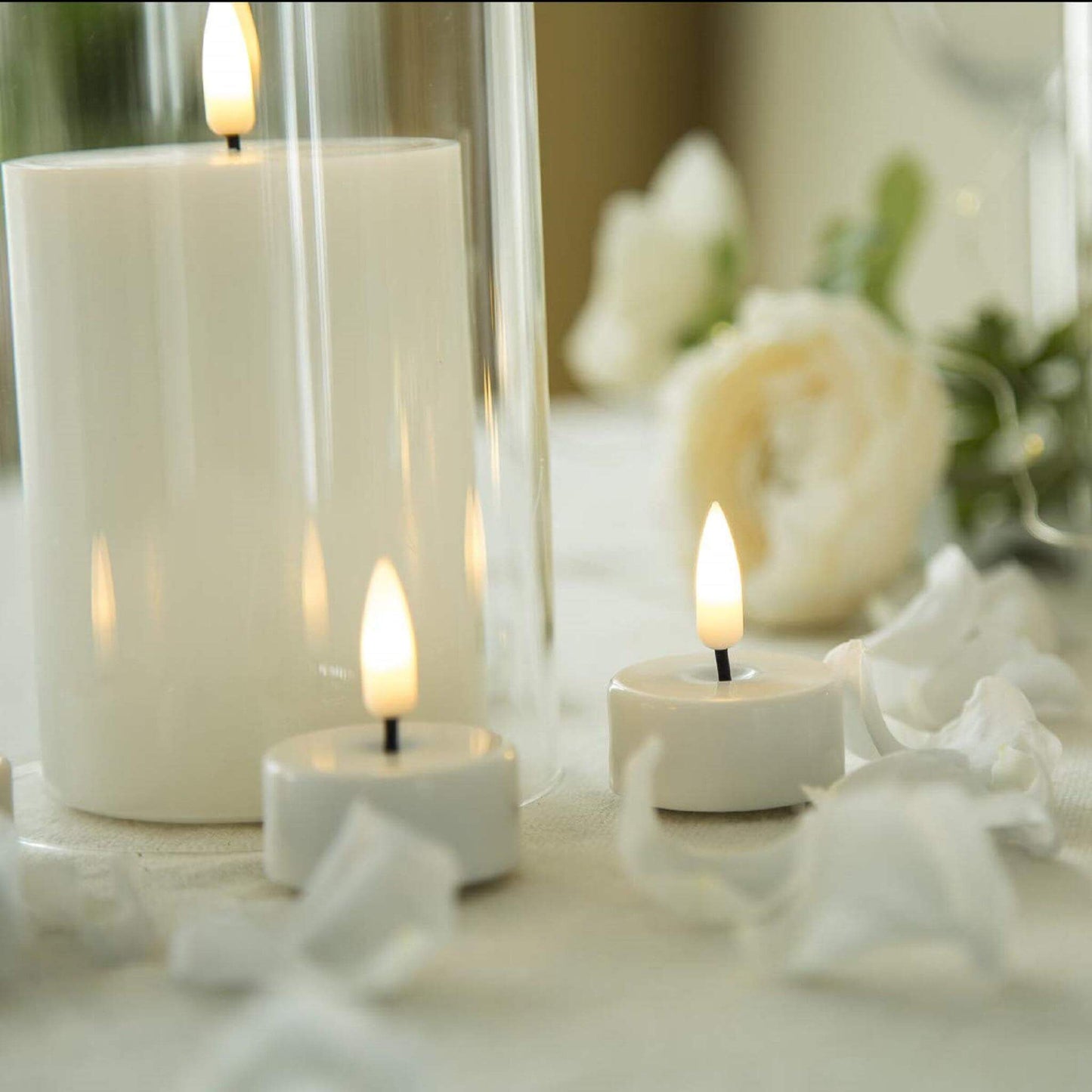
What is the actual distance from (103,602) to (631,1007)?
0.70 feet

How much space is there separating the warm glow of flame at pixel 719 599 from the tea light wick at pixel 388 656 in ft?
0.33

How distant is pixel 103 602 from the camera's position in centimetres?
47

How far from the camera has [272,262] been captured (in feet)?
1.50

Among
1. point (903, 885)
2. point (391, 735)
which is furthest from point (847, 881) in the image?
point (391, 735)

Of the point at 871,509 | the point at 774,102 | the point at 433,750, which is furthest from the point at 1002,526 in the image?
the point at 774,102

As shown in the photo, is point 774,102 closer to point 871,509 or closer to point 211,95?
point 871,509

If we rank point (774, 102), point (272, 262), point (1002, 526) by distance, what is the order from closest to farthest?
point (272, 262), point (1002, 526), point (774, 102)

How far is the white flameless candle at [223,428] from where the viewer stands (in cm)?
46

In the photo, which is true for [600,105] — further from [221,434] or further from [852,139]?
[221,434]

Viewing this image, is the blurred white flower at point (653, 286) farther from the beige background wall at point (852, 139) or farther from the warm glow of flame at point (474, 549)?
the warm glow of flame at point (474, 549)

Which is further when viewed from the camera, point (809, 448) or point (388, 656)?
point (809, 448)

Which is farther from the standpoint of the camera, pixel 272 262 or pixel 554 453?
pixel 554 453

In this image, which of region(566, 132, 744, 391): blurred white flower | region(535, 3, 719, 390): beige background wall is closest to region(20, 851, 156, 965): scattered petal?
region(566, 132, 744, 391): blurred white flower

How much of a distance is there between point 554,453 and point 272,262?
78cm
